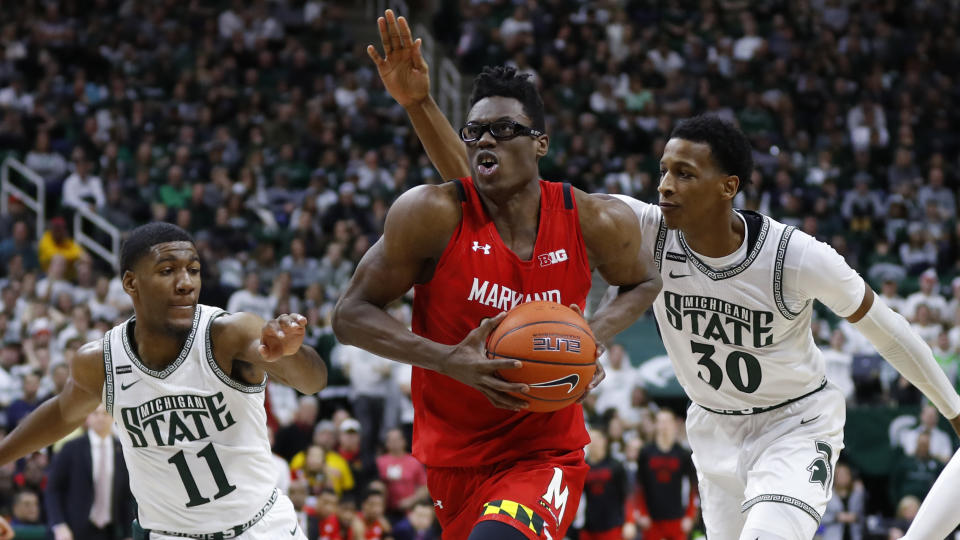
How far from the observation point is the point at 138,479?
5086 mm

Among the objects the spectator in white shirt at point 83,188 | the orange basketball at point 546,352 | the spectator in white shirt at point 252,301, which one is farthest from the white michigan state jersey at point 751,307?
the spectator in white shirt at point 83,188

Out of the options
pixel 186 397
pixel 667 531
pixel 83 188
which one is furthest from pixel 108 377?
pixel 83 188

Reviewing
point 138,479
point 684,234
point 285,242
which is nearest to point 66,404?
point 138,479

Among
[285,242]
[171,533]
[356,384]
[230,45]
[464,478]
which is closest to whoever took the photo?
[464,478]

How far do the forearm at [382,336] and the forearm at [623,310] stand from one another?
0.63 meters

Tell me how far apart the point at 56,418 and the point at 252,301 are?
28.2ft

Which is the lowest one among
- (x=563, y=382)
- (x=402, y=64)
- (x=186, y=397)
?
(x=186, y=397)

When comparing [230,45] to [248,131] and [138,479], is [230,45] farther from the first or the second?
[138,479]

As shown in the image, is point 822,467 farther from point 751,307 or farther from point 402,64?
point 402,64

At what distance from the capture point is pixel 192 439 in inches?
195

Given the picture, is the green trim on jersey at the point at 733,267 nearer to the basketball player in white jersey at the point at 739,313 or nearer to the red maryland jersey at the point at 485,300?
the basketball player in white jersey at the point at 739,313

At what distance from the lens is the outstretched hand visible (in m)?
5.50

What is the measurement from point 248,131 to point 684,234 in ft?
45.4

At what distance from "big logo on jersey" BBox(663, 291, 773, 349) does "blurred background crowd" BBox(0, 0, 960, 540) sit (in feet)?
16.8
